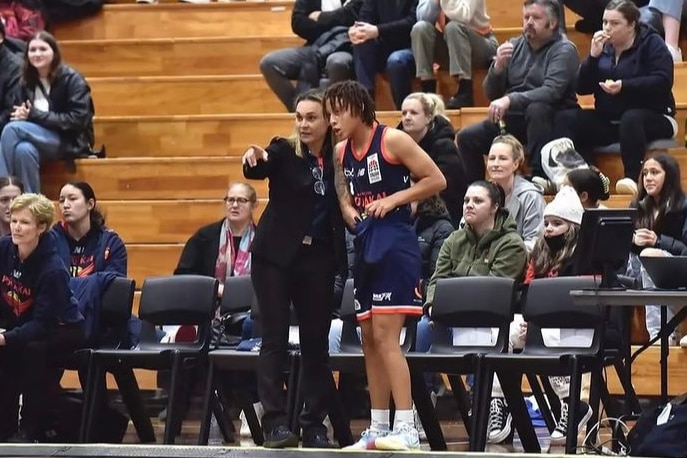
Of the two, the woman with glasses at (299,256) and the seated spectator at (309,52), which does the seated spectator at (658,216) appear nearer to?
the woman with glasses at (299,256)

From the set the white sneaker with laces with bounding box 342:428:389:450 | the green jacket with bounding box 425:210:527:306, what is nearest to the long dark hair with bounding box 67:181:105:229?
the green jacket with bounding box 425:210:527:306

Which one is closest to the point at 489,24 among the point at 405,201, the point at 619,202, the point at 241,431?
the point at 619,202

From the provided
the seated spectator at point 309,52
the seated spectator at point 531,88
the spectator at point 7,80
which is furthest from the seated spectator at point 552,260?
the spectator at point 7,80

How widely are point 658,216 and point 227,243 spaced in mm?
2190

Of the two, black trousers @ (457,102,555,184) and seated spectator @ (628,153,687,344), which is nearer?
seated spectator @ (628,153,687,344)

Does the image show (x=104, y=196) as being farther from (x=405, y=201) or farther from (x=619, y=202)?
(x=405, y=201)

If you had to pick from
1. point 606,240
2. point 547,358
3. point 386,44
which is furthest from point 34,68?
point 606,240

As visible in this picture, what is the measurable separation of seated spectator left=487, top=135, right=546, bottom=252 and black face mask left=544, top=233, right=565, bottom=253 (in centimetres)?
45

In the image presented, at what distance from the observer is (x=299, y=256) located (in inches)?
246

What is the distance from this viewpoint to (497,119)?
8.55 m

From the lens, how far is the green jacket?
24.4 feet

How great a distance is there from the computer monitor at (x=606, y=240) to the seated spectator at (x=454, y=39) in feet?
10.5

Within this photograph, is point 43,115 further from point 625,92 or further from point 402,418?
point 402,418

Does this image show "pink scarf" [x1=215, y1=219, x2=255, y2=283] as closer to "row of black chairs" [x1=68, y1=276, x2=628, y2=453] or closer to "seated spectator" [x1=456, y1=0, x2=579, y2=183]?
"row of black chairs" [x1=68, y1=276, x2=628, y2=453]
